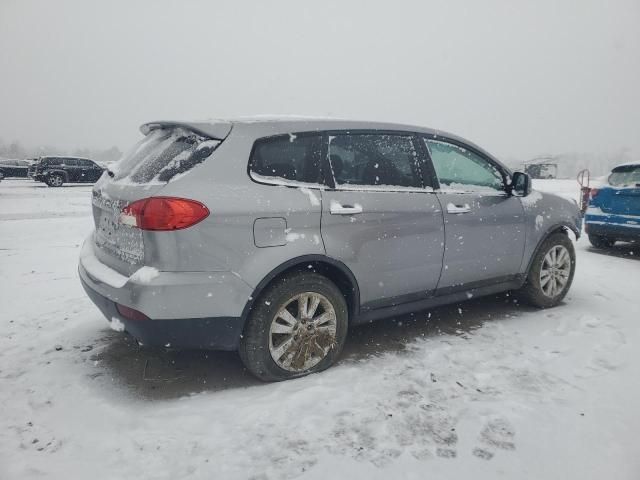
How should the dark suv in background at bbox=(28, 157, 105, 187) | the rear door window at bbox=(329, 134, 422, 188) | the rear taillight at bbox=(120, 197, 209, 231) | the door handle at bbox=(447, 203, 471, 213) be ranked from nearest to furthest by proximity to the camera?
the rear taillight at bbox=(120, 197, 209, 231), the rear door window at bbox=(329, 134, 422, 188), the door handle at bbox=(447, 203, 471, 213), the dark suv in background at bbox=(28, 157, 105, 187)

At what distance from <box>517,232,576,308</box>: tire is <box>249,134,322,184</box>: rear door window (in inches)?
104

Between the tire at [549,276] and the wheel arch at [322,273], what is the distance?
218 cm

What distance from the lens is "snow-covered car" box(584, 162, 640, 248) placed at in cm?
692

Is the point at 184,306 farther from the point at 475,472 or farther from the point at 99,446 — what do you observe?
the point at 475,472

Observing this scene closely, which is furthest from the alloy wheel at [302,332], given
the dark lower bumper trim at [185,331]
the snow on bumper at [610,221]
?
the snow on bumper at [610,221]

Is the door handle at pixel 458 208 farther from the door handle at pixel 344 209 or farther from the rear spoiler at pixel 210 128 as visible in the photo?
the rear spoiler at pixel 210 128

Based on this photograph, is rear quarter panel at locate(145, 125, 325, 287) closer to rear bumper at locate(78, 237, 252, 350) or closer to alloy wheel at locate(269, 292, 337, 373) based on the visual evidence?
rear bumper at locate(78, 237, 252, 350)

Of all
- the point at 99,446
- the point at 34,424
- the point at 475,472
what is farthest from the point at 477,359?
the point at 34,424

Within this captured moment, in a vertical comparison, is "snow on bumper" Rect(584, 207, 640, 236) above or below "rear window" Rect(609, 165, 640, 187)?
below

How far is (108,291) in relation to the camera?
271 cm

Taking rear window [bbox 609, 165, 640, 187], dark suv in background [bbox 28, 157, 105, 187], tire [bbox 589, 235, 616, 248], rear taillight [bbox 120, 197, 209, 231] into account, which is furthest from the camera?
dark suv in background [bbox 28, 157, 105, 187]

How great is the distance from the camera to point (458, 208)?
3.64 m

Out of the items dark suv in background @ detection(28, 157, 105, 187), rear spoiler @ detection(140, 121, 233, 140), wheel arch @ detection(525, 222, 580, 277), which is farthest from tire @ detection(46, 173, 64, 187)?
wheel arch @ detection(525, 222, 580, 277)

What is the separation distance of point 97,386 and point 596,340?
3.84 meters
